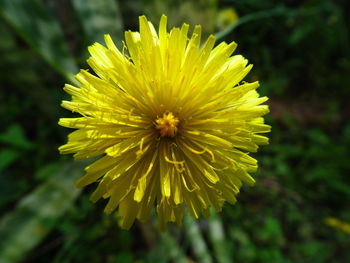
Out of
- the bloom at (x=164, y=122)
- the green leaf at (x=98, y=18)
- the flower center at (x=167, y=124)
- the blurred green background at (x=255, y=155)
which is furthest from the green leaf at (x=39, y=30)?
the flower center at (x=167, y=124)

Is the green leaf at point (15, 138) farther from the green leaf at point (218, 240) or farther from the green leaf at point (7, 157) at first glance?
the green leaf at point (218, 240)

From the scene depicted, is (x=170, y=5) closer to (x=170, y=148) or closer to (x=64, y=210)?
(x=170, y=148)

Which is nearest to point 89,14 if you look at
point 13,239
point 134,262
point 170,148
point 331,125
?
point 170,148

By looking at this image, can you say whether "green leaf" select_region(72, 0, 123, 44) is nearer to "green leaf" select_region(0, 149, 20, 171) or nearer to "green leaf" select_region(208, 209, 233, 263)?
"green leaf" select_region(0, 149, 20, 171)

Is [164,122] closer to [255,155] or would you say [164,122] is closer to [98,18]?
[98,18]

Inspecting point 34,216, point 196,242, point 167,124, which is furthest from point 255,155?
point 34,216

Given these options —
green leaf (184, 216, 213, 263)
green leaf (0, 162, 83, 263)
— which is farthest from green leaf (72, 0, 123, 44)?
green leaf (184, 216, 213, 263)
